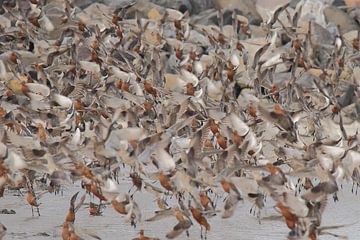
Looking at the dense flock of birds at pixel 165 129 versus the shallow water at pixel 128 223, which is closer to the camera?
the dense flock of birds at pixel 165 129

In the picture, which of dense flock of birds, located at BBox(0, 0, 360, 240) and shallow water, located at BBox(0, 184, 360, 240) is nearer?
dense flock of birds, located at BBox(0, 0, 360, 240)

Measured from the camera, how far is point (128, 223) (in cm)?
643

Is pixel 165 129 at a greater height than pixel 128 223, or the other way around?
pixel 165 129

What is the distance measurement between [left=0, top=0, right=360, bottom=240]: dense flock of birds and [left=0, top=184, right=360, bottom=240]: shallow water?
79 mm

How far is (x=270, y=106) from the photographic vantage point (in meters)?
6.83

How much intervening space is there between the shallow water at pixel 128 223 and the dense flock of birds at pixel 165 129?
79 millimetres

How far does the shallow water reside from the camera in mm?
6234

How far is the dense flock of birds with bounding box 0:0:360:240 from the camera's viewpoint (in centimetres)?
574

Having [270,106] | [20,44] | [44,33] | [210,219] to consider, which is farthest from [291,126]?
[44,33]

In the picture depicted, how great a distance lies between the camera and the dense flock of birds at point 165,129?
18.8ft

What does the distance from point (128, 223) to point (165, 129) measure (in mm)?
559

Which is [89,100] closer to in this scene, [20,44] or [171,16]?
[20,44]

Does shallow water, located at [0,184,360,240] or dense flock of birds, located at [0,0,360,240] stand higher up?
dense flock of birds, located at [0,0,360,240]

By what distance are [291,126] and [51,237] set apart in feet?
4.92
